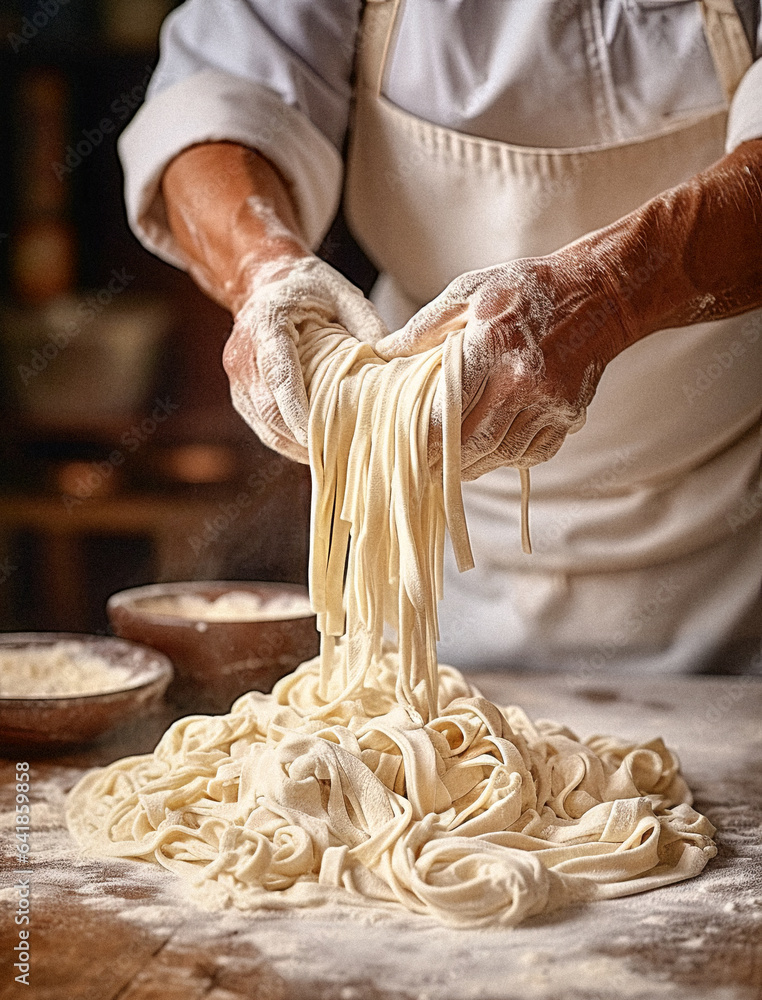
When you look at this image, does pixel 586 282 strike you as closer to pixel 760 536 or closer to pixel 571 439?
pixel 571 439

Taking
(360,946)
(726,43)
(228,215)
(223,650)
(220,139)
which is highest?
(726,43)

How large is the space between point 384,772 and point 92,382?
2.94 metres

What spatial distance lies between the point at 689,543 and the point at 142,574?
2.46m

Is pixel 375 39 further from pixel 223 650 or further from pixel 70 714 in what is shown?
pixel 70 714

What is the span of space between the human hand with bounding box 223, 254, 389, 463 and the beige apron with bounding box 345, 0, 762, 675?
1.56ft

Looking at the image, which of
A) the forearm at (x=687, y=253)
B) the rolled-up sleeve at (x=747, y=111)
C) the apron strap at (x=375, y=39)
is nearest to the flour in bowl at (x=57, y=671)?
the forearm at (x=687, y=253)

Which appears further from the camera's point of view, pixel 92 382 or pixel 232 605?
pixel 92 382

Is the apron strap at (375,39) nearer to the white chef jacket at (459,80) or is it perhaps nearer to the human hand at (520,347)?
the white chef jacket at (459,80)

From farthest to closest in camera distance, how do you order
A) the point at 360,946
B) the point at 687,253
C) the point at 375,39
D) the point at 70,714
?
the point at 375,39
the point at 70,714
the point at 687,253
the point at 360,946

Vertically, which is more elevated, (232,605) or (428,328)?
(428,328)

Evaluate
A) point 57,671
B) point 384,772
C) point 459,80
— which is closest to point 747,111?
point 459,80

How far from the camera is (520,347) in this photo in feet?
3.97

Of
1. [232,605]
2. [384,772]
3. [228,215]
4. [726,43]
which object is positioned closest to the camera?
[384,772]

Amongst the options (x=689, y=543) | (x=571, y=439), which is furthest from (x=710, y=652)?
(x=571, y=439)
